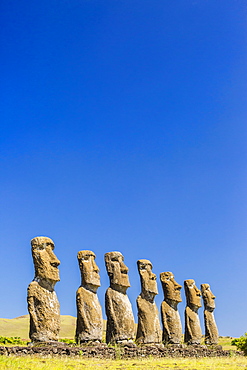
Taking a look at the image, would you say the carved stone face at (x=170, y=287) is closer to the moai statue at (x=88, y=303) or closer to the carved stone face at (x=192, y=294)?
the carved stone face at (x=192, y=294)

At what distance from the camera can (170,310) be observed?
2509cm

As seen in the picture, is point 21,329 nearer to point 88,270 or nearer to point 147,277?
point 147,277

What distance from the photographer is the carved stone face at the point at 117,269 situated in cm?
2119

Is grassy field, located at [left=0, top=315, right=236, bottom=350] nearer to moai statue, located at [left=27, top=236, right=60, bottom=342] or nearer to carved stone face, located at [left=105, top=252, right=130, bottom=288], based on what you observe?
carved stone face, located at [left=105, top=252, right=130, bottom=288]

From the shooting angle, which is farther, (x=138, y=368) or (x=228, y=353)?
(x=228, y=353)

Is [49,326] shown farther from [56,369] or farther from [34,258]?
[56,369]

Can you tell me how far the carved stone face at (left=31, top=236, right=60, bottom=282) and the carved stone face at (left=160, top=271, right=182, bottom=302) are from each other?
32.0 feet

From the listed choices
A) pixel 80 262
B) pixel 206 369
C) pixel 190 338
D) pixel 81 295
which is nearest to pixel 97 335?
pixel 81 295

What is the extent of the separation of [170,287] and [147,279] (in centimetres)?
279

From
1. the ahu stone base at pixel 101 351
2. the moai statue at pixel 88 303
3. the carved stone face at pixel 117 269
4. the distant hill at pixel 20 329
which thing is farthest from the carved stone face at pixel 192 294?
the distant hill at pixel 20 329

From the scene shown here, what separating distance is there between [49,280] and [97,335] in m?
3.57

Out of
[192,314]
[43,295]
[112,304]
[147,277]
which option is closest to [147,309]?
[147,277]

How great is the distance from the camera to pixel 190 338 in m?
26.3

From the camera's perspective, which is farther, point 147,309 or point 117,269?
point 147,309
